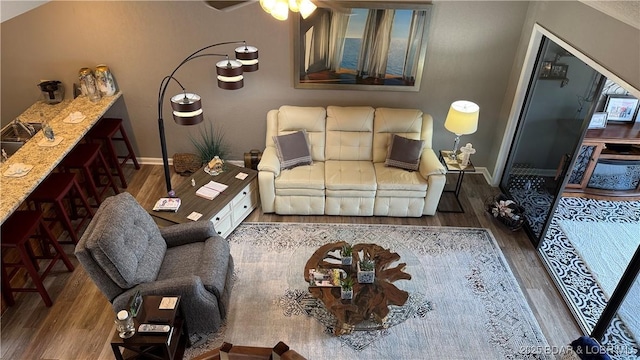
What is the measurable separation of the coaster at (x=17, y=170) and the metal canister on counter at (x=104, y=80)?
1575 millimetres

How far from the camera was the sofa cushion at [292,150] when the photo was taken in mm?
5039

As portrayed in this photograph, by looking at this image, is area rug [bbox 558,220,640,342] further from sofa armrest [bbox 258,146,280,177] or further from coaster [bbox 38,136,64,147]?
coaster [bbox 38,136,64,147]

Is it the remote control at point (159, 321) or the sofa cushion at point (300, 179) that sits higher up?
the sofa cushion at point (300, 179)

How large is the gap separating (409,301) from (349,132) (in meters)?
2.10

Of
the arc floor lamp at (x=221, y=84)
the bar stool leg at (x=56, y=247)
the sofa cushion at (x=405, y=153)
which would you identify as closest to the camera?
the arc floor lamp at (x=221, y=84)

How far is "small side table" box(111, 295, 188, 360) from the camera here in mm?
3111

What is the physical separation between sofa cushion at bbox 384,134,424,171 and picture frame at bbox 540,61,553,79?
1460mm

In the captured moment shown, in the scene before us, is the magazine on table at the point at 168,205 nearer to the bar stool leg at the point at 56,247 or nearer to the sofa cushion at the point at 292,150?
the bar stool leg at the point at 56,247

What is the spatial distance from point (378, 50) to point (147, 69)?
2735 mm

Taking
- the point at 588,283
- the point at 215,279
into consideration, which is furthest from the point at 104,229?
the point at 588,283

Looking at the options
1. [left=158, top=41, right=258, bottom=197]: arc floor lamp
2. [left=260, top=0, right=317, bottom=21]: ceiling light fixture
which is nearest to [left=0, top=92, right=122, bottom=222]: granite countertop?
[left=158, top=41, right=258, bottom=197]: arc floor lamp

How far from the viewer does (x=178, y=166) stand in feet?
18.8

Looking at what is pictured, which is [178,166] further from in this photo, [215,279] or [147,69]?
[215,279]

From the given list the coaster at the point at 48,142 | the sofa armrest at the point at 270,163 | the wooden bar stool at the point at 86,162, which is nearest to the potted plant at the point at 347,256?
the sofa armrest at the point at 270,163
